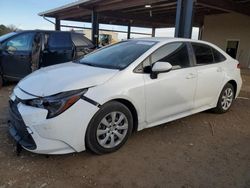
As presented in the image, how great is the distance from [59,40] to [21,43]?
1.02 m

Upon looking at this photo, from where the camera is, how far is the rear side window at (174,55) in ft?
11.8

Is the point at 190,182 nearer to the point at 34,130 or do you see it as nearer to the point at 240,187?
the point at 240,187

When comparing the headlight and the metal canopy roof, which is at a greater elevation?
the metal canopy roof

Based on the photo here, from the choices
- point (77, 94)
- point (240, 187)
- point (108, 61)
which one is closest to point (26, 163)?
point (77, 94)

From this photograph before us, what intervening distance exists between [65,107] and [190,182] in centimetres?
160

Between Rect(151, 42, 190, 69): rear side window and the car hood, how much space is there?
0.82m

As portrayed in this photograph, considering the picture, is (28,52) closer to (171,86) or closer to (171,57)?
(171,57)

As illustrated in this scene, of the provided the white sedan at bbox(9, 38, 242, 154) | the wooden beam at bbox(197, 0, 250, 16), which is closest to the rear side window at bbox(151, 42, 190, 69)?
the white sedan at bbox(9, 38, 242, 154)

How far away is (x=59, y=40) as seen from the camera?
6.95 meters

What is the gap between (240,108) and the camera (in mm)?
5426

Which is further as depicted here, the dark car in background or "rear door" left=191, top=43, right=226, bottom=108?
the dark car in background

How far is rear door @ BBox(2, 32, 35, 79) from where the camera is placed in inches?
250

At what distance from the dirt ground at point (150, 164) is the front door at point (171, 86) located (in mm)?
420

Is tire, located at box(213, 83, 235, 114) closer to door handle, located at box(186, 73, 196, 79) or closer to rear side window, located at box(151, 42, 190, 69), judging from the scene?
door handle, located at box(186, 73, 196, 79)
